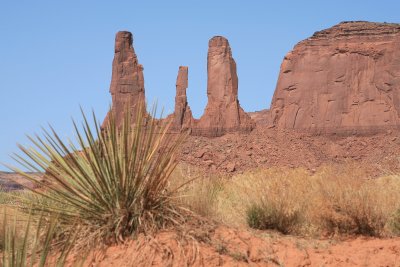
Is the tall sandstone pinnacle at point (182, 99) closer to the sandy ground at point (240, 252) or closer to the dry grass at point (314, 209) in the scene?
the dry grass at point (314, 209)

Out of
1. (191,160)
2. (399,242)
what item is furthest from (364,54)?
(399,242)

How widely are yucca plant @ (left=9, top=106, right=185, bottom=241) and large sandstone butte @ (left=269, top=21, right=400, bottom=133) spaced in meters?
63.2

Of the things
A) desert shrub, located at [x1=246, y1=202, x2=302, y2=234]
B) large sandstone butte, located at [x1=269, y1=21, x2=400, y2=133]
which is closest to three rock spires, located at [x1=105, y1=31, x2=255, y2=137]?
large sandstone butte, located at [x1=269, y1=21, x2=400, y2=133]

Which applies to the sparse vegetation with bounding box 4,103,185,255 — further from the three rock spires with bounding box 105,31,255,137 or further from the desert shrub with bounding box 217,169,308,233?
the three rock spires with bounding box 105,31,255,137

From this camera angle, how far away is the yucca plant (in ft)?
25.2

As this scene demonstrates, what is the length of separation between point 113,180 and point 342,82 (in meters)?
67.0

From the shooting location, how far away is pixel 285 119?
72625mm

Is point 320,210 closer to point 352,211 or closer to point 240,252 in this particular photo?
point 352,211

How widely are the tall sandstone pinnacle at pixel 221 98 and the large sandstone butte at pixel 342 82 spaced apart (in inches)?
211

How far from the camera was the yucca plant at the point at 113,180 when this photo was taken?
25.2ft

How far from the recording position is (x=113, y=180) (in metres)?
7.76

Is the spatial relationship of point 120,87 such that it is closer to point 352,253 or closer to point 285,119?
point 285,119

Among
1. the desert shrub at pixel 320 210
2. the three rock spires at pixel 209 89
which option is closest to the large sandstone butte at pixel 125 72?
the three rock spires at pixel 209 89

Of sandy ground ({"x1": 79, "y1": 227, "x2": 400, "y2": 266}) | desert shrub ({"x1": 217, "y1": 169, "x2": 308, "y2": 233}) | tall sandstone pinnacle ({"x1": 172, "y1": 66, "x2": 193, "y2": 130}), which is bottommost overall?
sandy ground ({"x1": 79, "y1": 227, "x2": 400, "y2": 266})
